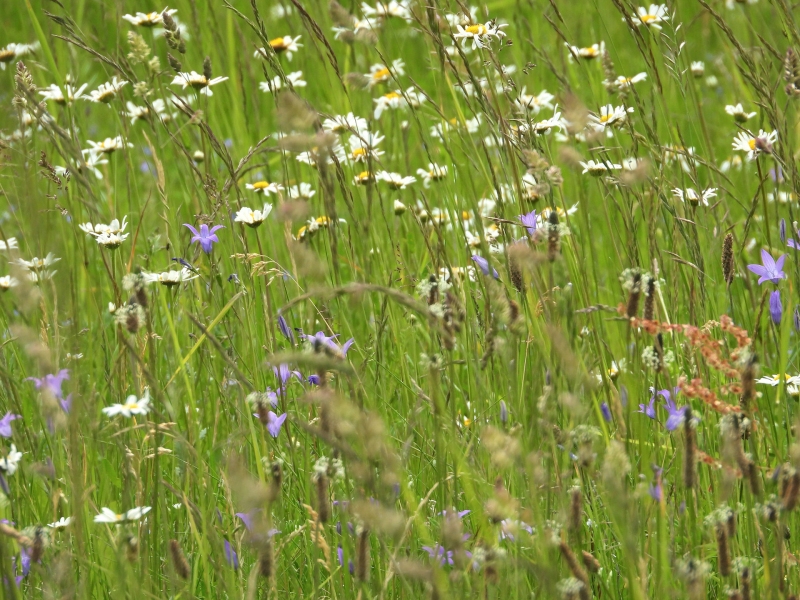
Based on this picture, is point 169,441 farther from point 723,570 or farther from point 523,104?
point 723,570

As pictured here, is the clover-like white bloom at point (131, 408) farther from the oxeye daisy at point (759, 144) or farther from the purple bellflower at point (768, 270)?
the purple bellflower at point (768, 270)

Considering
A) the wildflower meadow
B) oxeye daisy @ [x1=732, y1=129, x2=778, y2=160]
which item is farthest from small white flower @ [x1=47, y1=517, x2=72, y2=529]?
oxeye daisy @ [x1=732, y1=129, x2=778, y2=160]

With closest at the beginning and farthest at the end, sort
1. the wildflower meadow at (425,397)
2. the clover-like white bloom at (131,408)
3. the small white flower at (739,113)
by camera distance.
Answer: the wildflower meadow at (425,397)
the clover-like white bloom at (131,408)
the small white flower at (739,113)

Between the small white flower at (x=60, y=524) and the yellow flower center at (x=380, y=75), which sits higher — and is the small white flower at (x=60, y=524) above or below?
below

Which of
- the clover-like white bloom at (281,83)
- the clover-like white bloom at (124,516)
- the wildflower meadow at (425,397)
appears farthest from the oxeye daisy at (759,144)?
the clover-like white bloom at (124,516)

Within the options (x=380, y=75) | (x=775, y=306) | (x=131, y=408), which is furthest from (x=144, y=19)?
(x=775, y=306)

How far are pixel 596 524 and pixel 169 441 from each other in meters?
0.97

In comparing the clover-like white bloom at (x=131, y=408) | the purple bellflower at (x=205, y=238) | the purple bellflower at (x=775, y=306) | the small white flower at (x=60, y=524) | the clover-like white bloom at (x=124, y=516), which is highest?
the purple bellflower at (x=205, y=238)

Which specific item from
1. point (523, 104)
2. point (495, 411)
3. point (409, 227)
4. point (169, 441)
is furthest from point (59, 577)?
point (409, 227)

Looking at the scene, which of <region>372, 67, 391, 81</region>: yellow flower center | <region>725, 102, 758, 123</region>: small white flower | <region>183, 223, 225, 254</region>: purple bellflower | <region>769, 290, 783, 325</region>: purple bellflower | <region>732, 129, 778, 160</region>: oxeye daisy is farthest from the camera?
<region>372, 67, 391, 81</region>: yellow flower center

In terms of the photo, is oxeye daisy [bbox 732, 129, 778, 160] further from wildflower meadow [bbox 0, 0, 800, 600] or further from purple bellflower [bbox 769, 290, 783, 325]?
purple bellflower [bbox 769, 290, 783, 325]

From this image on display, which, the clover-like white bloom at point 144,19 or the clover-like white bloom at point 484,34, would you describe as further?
the clover-like white bloom at point 144,19

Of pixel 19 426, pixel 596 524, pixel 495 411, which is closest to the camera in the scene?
pixel 596 524

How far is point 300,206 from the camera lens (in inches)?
35.2
